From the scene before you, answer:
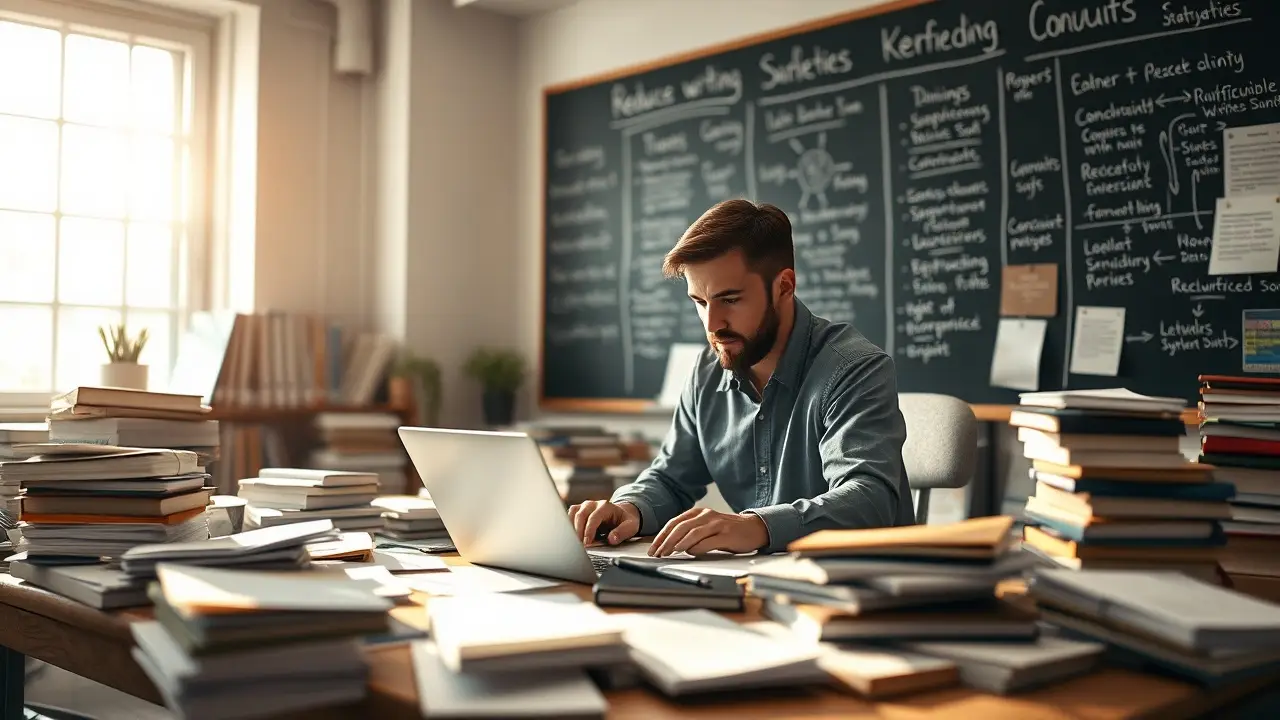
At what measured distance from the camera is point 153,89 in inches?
154

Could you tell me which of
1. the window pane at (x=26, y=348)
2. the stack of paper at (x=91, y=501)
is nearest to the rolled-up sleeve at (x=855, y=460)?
the stack of paper at (x=91, y=501)

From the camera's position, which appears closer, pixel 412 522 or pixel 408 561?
pixel 408 561

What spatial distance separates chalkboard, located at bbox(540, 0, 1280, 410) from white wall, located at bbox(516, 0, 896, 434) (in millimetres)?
80

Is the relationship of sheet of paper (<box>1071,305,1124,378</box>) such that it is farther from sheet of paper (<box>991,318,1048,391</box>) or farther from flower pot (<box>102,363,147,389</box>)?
flower pot (<box>102,363,147,389</box>)

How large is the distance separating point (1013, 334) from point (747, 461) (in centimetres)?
113

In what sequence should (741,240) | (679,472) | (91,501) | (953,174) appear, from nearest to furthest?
(91,501)
(741,240)
(679,472)
(953,174)

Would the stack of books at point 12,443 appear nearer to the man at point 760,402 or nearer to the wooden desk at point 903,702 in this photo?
the wooden desk at point 903,702

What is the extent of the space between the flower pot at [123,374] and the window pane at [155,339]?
1.03 meters

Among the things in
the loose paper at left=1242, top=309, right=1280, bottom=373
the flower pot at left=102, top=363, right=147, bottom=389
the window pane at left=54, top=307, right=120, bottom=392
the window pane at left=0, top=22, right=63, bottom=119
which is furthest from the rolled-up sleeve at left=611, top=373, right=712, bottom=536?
the window pane at left=0, top=22, right=63, bottom=119

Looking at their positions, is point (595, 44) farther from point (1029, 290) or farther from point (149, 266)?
point (1029, 290)

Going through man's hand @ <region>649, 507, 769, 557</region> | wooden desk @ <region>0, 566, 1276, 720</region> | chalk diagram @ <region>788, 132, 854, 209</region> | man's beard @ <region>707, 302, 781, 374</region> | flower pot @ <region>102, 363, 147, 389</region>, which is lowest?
wooden desk @ <region>0, 566, 1276, 720</region>

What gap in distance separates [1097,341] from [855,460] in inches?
49.2

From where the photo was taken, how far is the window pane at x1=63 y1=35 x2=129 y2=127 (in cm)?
371

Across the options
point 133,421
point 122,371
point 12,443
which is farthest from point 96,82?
point 133,421
